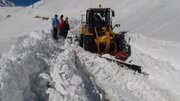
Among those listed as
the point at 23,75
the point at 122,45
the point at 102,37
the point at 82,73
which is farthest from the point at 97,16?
the point at 23,75

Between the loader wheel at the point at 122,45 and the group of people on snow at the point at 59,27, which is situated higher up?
the group of people on snow at the point at 59,27

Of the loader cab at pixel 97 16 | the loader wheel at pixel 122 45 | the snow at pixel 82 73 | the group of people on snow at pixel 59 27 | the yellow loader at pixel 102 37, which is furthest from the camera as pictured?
the group of people on snow at pixel 59 27

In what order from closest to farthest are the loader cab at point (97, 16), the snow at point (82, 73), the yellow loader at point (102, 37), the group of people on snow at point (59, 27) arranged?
the snow at point (82, 73), the yellow loader at point (102, 37), the loader cab at point (97, 16), the group of people on snow at point (59, 27)

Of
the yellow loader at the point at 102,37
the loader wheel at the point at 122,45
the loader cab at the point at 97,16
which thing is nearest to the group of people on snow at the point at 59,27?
the yellow loader at the point at 102,37

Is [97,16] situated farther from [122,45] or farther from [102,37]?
[122,45]

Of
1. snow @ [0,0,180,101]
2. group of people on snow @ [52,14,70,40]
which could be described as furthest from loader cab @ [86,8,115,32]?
group of people on snow @ [52,14,70,40]

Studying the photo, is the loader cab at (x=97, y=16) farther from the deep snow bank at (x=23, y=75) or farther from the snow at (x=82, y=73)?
the deep snow bank at (x=23, y=75)

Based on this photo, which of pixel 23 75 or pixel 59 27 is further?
pixel 59 27

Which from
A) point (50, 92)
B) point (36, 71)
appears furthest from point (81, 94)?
point (36, 71)

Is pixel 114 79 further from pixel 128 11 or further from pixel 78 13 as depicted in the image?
pixel 78 13

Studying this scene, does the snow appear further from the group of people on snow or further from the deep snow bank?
the group of people on snow

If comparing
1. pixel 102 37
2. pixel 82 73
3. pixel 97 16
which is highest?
pixel 97 16

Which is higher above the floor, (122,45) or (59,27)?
(59,27)

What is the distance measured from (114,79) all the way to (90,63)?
5.18ft
